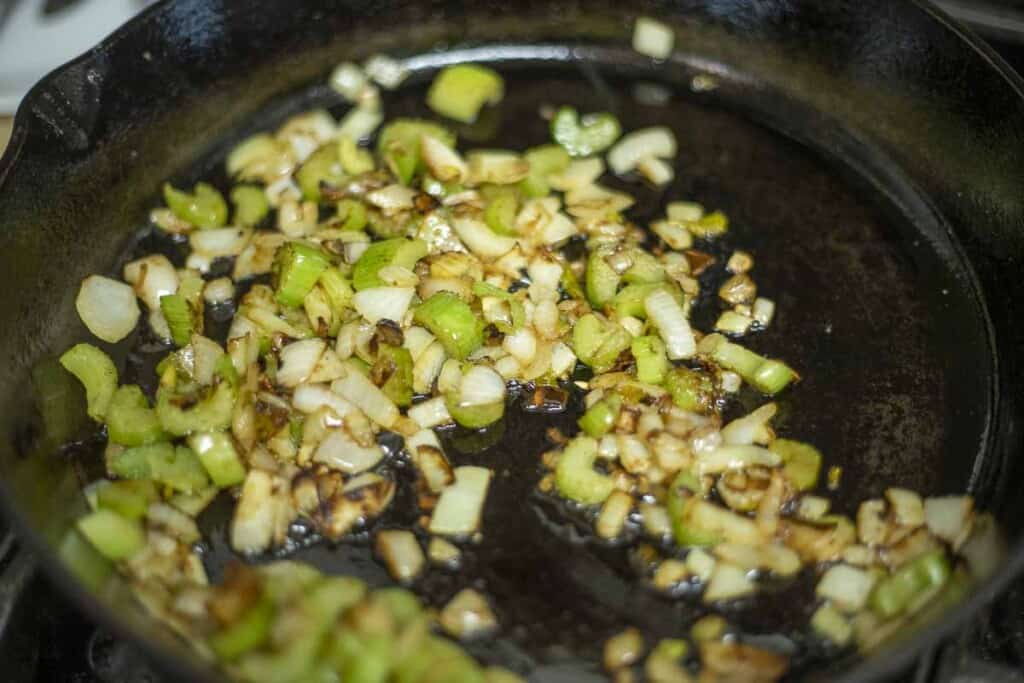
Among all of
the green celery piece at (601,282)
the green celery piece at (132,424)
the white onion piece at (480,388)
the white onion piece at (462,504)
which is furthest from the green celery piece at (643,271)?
the green celery piece at (132,424)

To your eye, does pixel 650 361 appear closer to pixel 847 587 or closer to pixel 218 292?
pixel 847 587

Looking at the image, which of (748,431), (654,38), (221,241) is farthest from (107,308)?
(654,38)

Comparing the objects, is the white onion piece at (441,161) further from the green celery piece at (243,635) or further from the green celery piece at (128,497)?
the green celery piece at (243,635)

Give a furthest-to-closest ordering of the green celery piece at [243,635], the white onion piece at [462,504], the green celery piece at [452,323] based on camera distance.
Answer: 1. the green celery piece at [452,323]
2. the white onion piece at [462,504]
3. the green celery piece at [243,635]

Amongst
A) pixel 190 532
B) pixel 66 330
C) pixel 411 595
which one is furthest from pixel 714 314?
pixel 66 330

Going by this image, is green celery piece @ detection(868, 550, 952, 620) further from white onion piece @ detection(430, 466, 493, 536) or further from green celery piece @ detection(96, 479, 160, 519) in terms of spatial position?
green celery piece @ detection(96, 479, 160, 519)

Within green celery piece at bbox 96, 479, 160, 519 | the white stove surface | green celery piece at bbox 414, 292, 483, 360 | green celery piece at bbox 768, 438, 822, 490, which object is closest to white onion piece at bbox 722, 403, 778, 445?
green celery piece at bbox 768, 438, 822, 490

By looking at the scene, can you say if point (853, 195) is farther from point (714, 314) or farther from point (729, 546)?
point (729, 546)
